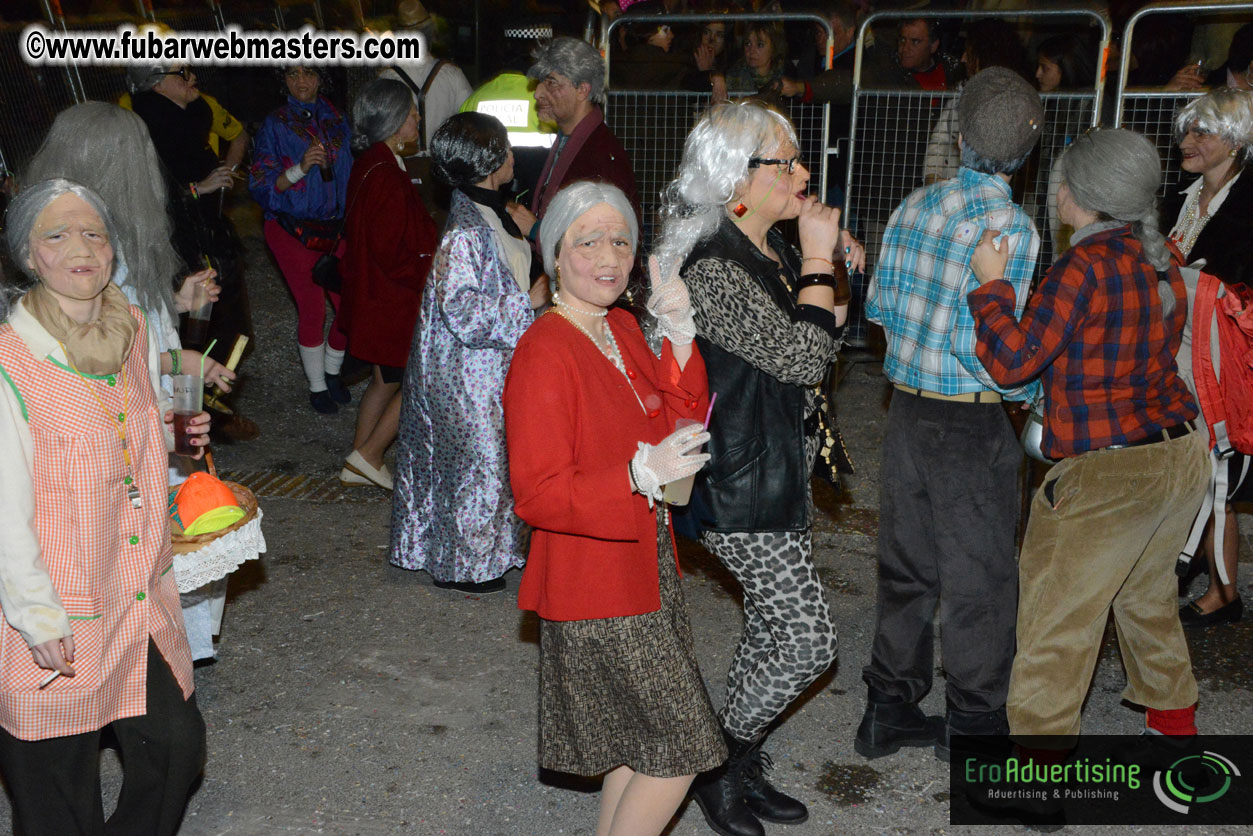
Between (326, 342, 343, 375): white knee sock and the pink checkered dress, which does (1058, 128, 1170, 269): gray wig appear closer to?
the pink checkered dress

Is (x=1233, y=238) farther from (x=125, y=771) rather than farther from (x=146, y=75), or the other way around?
(x=146, y=75)

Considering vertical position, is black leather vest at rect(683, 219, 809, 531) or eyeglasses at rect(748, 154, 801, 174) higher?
eyeglasses at rect(748, 154, 801, 174)

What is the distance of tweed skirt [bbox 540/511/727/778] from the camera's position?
2.67 meters

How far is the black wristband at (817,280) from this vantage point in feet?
9.99

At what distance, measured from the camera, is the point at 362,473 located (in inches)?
240

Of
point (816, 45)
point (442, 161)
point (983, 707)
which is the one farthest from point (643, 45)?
point (983, 707)

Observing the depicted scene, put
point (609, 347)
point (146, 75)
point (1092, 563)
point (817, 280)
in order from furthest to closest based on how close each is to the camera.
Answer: point (146, 75) → point (1092, 563) → point (817, 280) → point (609, 347)

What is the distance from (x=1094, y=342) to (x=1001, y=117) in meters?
0.71

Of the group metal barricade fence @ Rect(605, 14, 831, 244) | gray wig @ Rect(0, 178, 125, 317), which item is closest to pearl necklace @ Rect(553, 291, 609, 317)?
gray wig @ Rect(0, 178, 125, 317)

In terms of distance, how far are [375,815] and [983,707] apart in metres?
1.96

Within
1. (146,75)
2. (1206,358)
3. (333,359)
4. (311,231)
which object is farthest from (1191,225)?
(146,75)

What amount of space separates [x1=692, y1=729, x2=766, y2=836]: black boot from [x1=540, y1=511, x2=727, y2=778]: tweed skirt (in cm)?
58

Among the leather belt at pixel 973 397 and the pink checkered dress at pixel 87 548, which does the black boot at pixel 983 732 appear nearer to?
the leather belt at pixel 973 397

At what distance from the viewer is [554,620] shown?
268 cm
